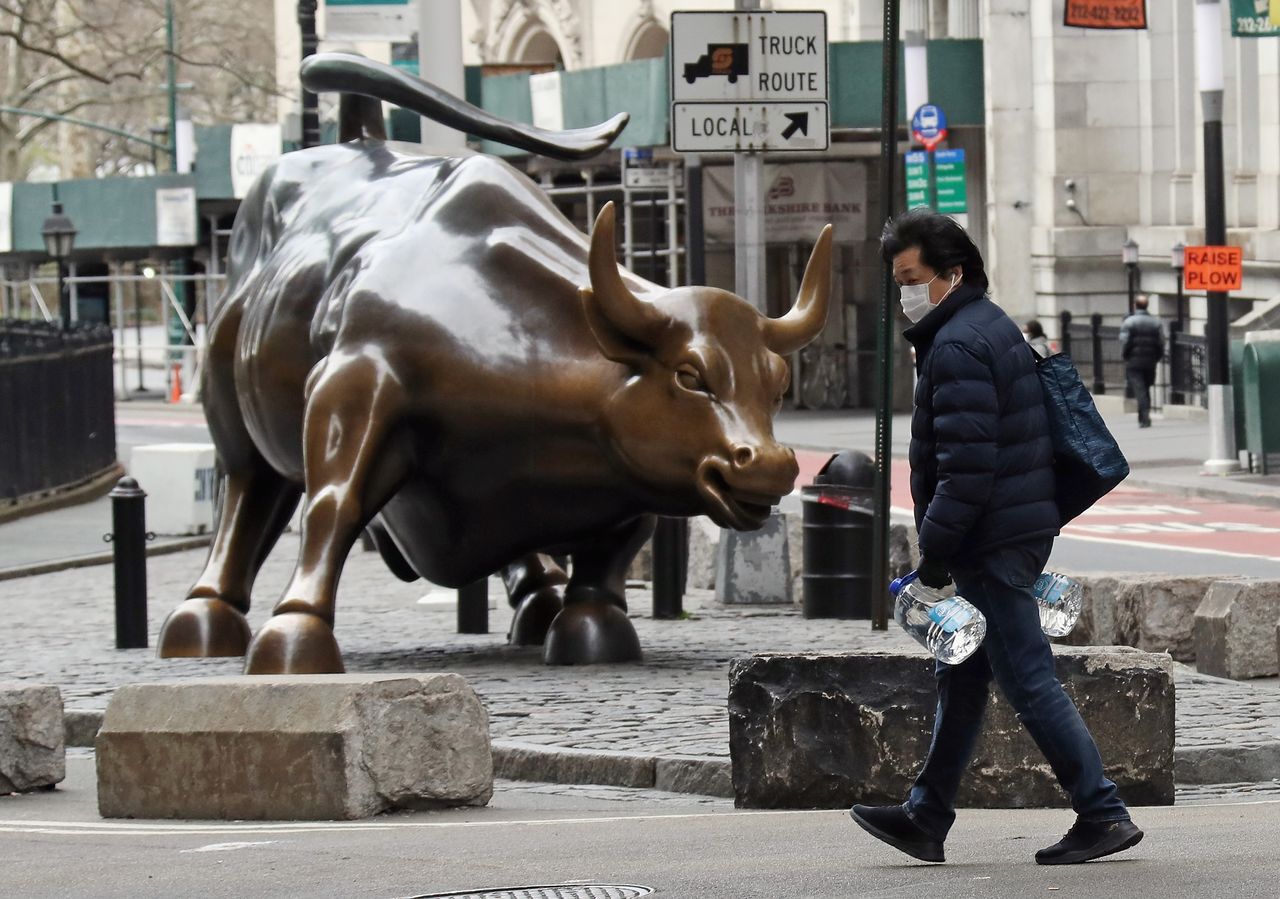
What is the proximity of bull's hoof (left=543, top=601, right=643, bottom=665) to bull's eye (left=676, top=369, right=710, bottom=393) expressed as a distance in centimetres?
183

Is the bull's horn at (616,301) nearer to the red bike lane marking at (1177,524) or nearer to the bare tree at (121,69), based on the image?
the red bike lane marking at (1177,524)

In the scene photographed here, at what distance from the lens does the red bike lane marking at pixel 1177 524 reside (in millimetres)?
20234

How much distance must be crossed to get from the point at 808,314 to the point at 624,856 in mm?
4478

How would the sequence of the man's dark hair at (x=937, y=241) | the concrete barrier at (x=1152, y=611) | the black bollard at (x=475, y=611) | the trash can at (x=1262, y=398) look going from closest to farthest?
the man's dark hair at (x=937, y=241) < the concrete barrier at (x=1152, y=611) < the black bollard at (x=475, y=611) < the trash can at (x=1262, y=398)

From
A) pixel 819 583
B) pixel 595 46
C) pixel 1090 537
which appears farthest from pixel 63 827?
pixel 595 46

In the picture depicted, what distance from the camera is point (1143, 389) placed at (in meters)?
33.0

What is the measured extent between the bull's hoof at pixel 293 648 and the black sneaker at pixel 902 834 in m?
4.38

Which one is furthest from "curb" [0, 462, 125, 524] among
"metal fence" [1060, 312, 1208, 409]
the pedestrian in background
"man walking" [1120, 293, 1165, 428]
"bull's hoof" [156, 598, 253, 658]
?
"man walking" [1120, 293, 1165, 428]

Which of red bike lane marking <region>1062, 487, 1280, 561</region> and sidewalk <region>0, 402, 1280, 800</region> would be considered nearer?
sidewalk <region>0, 402, 1280, 800</region>

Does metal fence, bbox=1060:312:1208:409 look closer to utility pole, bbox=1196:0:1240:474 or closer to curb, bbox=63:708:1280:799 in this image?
utility pole, bbox=1196:0:1240:474

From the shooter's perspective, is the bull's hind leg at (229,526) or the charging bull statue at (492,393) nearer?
the charging bull statue at (492,393)

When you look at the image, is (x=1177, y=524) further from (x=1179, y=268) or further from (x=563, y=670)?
(x=1179, y=268)

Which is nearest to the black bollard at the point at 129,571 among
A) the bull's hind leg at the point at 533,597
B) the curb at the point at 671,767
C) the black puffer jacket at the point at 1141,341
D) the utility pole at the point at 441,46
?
the bull's hind leg at the point at 533,597

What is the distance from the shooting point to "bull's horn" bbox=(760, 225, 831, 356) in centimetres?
1127
